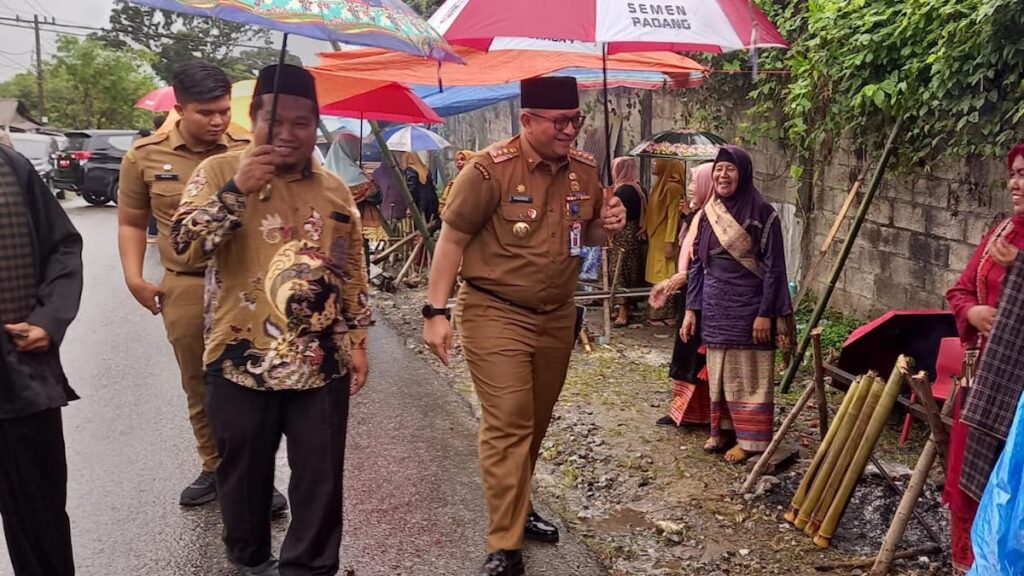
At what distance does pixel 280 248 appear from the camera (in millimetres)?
3184

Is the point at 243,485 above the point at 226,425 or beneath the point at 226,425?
beneath

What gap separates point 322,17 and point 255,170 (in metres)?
0.59

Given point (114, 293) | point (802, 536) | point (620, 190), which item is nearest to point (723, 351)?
point (802, 536)

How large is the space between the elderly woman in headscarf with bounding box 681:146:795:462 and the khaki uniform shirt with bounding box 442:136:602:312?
1495 millimetres

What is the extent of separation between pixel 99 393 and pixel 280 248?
164 inches

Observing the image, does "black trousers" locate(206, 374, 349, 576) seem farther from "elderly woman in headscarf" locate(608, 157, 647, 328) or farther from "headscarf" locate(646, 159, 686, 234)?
"headscarf" locate(646, 159, 686, 234)

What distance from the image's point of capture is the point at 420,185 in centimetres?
1157

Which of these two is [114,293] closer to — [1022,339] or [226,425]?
[226,425]

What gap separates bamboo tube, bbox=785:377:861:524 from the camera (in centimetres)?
409

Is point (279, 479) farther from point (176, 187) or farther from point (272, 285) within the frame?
point (272, 285)

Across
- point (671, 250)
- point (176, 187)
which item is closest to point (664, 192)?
point (671, 250)

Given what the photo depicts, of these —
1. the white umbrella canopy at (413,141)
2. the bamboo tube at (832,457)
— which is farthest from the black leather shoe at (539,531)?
the white umbrella canopy at (413,141)

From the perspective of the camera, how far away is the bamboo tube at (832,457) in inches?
159

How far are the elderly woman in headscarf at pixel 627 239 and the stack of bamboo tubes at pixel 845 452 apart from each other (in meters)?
4.58
